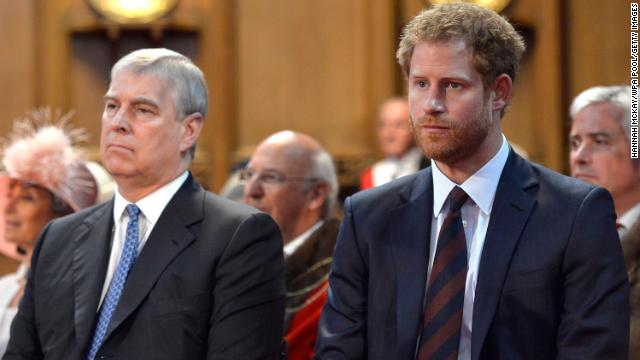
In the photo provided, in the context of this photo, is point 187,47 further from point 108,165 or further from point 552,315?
point 552,315

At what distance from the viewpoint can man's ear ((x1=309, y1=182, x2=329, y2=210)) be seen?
3829 mm

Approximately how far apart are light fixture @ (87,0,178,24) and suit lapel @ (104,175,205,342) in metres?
3.31

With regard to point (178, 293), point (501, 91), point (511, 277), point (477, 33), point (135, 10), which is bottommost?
point (178, 293)

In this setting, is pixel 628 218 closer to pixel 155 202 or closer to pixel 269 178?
pixel 269 178

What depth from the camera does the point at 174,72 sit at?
266 cm

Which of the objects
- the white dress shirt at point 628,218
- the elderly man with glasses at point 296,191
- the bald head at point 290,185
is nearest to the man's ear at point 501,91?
the white dress shirt at point 628,218

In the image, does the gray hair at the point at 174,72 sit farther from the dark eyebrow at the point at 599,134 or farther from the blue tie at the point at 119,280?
the dark eyebrow at the point at 599,134

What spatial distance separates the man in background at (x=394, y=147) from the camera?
506 centimetres

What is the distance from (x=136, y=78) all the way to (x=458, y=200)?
0.92m

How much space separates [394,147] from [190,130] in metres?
2.55

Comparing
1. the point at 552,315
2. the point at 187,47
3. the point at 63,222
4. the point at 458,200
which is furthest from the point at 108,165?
the point at 187,47

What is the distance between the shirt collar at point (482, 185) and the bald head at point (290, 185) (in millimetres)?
1510

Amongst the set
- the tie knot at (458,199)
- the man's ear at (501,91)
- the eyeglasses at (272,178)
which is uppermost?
the man's ear at (501,91)

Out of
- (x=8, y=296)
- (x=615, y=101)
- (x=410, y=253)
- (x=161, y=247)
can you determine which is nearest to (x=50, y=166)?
(x=8, y=296)
